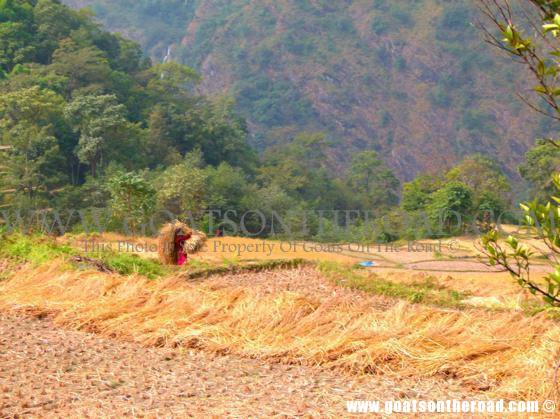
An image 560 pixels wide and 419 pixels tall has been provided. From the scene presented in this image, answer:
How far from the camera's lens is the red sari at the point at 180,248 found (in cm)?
921

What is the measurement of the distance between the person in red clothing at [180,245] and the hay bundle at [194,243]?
5cm

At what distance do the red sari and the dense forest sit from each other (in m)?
4.25

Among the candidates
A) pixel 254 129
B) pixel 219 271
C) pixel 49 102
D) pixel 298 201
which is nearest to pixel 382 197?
pixel 298 201

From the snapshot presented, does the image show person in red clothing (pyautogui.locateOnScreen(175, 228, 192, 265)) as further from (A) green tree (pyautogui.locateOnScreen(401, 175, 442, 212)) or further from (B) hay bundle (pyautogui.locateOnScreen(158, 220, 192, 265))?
(A) green tree (pyautogui.locateOnScreen(401, 175, 442, 212))

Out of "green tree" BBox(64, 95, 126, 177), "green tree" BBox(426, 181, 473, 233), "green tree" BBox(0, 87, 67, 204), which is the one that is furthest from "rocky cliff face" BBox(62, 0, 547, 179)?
"green tree" BBox(426, 181, 473, 233)

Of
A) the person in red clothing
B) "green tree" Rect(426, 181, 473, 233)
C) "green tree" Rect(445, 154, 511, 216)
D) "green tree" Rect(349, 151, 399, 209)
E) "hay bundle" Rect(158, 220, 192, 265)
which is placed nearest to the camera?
"hay bundle" Rect(158, 220, 192, 265)

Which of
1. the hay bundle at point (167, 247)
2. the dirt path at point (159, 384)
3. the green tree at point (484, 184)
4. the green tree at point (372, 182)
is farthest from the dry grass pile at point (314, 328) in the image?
the green tree at point (372, 182)

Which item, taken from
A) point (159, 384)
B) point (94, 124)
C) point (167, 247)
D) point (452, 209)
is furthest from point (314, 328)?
point (94, 124)

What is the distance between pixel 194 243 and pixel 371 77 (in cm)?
4405

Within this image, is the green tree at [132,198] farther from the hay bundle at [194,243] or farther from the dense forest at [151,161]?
the hay bundle at [194,243]

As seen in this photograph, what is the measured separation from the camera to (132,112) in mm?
28656

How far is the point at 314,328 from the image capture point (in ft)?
15.5

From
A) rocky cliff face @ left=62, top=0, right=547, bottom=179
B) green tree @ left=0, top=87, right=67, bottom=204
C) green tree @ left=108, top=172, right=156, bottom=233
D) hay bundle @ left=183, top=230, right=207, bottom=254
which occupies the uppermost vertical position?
rocky cliff face @ left=62, top=0, right=547, bottom=179

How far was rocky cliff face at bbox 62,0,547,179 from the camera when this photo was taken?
4719cm
